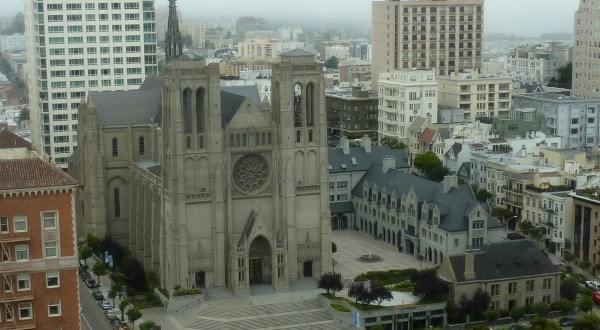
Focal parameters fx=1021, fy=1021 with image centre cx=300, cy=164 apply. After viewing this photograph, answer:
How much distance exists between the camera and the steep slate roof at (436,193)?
9712 centimetres

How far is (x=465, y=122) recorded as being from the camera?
151 meters

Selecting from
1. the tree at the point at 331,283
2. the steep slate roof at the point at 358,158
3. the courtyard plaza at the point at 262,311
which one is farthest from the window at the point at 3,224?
the steep slate roof at the point at 358,158

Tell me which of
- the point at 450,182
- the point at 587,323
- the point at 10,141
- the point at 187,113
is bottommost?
the point at 587,323

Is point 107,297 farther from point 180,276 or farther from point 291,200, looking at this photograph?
point 291,200

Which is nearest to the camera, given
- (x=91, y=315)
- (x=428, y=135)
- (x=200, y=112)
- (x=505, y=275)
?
(x=505, y=275)

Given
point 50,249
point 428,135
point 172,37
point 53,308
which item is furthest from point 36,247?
point 428,135

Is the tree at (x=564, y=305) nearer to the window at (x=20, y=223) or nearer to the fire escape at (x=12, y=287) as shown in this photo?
the fire escape at (x=12, y=287)

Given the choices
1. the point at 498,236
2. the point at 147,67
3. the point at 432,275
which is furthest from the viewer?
the point at 147,67

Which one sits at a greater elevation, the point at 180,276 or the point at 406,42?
the point at 406,42

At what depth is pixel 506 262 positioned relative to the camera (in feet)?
282

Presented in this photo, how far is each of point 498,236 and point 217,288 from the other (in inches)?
1095

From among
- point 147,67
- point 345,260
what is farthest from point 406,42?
point 345,260

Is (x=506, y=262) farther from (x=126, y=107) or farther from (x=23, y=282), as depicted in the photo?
(x=126, y=107)

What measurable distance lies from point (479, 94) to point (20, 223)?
114 metres
